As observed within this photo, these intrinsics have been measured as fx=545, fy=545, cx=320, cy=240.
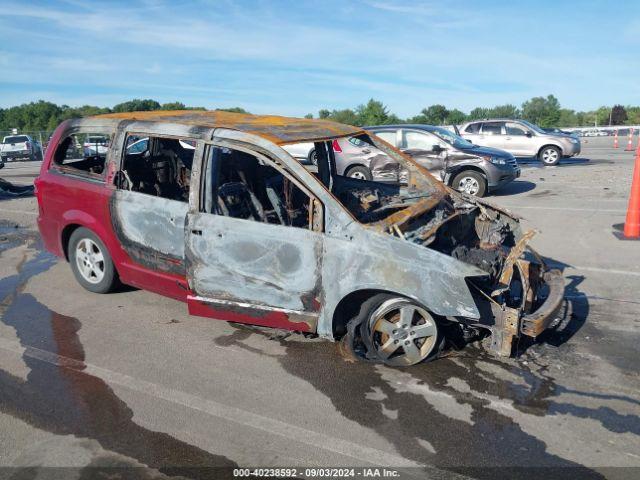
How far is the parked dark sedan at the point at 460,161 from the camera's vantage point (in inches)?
468

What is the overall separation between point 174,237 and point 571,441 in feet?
11.0

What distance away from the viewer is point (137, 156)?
5559 millimetres

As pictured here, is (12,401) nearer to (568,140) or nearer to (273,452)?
(273,452)

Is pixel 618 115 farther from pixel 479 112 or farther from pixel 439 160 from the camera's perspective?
pixel 439 160

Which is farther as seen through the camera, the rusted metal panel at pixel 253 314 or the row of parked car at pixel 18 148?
the row of parked car at pixel 18 148

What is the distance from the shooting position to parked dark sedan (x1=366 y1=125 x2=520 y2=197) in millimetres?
11898

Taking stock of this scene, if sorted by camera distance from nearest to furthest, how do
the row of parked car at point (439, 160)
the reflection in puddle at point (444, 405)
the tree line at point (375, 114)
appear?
the reflection in puddle at point (444, 405)
the row of parked car at point (439, 160)
the tree line at point (375, 114)

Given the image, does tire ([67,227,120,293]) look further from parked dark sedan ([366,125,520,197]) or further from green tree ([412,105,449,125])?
green tree ([412,105,449,125])

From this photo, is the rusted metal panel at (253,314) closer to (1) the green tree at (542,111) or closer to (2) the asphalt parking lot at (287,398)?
(2) the asphalt parking lot at (287,398)

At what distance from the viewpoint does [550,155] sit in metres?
19.0

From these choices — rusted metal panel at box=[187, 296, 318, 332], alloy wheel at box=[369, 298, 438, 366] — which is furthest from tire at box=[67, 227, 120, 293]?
alloy wheel at box=[369, 298, 438, 366]

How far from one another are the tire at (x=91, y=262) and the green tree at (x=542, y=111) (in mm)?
77537

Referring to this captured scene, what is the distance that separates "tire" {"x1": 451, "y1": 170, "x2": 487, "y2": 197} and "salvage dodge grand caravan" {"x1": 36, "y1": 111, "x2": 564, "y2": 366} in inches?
264

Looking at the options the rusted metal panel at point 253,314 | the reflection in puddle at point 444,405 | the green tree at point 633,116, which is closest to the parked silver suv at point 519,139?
the reflection in puddle at point 444,405
